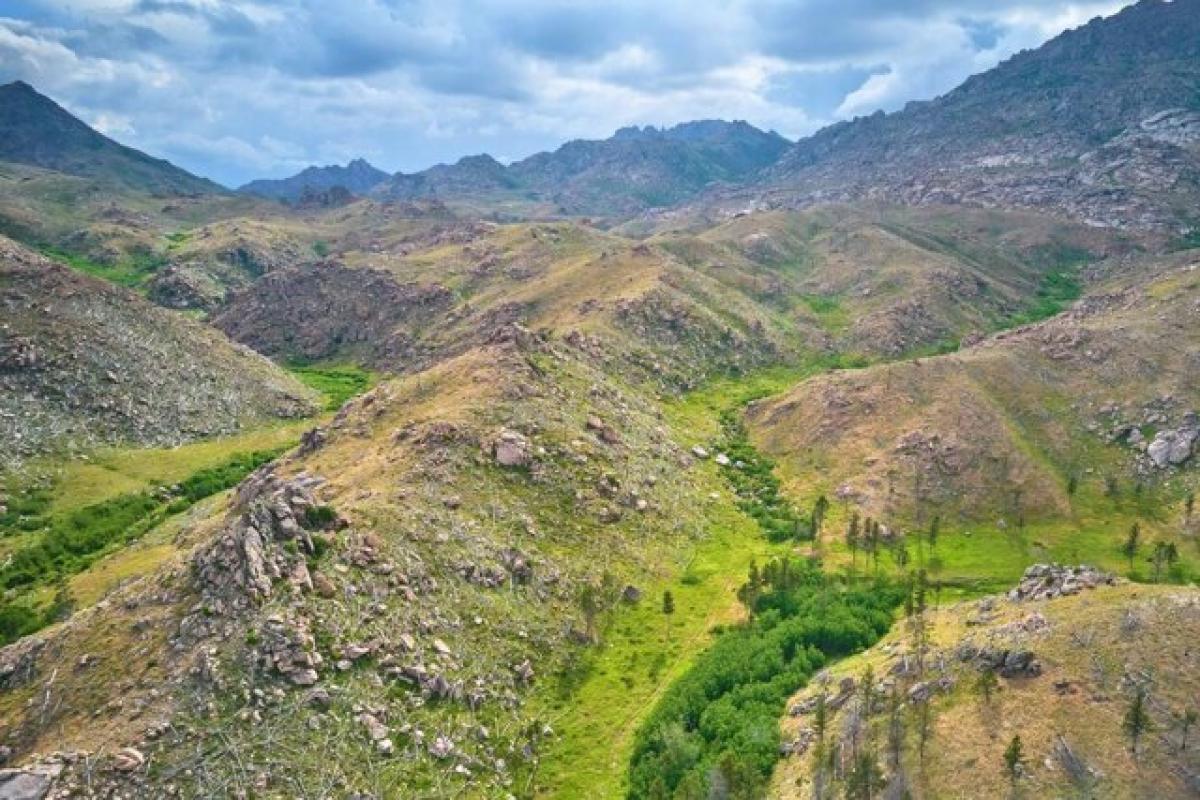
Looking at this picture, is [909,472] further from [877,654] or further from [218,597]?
[218,597]

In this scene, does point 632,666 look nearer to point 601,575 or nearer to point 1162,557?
point 601,575

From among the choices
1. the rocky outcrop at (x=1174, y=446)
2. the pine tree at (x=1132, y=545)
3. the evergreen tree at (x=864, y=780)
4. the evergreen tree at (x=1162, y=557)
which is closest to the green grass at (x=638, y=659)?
the evergreen tree at (x=864, y=780)

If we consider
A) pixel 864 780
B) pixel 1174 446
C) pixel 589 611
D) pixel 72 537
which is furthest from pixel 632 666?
pixel 1174 446

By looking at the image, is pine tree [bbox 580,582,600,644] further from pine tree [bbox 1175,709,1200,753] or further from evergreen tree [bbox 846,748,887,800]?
pine tree [bbox 1175,709,1200,753]

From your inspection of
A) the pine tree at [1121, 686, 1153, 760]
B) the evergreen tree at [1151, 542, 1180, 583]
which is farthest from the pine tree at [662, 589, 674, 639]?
the evergreen tree at [1151, 542, 1180, 583]

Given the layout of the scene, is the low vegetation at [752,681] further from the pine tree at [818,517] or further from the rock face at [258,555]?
the rock face at [258,555]

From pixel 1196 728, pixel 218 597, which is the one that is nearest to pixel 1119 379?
pixel 1196 728
